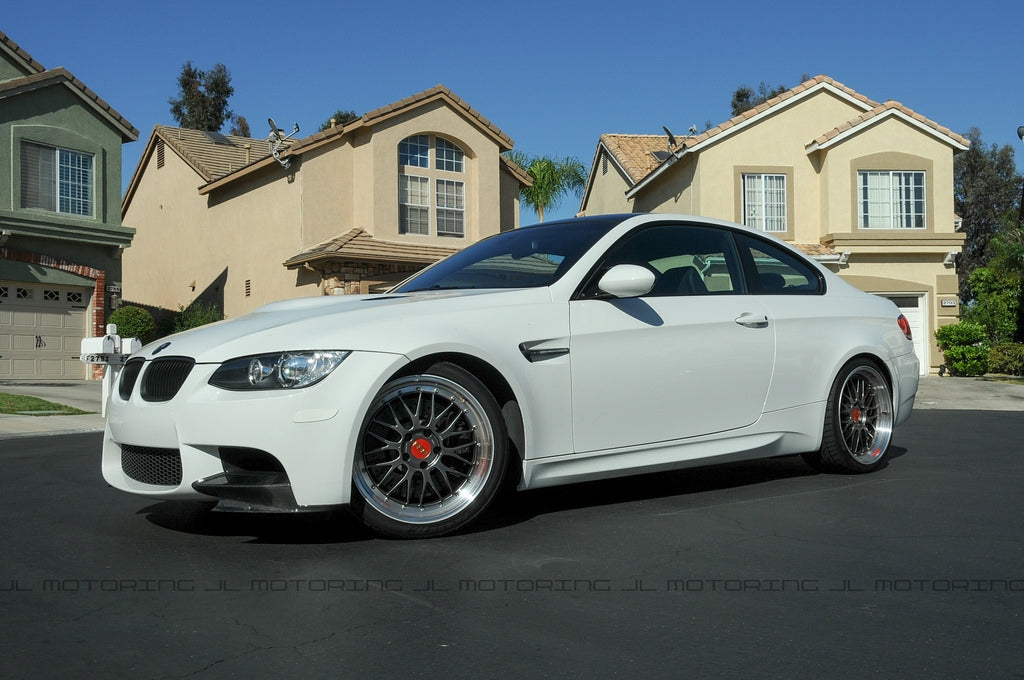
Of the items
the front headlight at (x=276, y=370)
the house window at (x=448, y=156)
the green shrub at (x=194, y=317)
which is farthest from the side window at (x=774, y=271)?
the green shrub at (x=194, y=317)

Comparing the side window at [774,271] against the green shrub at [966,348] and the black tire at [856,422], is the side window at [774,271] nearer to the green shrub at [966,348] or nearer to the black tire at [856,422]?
the black tire at [856,422]

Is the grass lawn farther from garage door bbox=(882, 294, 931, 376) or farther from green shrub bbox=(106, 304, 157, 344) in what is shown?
garage door bbox=(882, 294, 931, 376)

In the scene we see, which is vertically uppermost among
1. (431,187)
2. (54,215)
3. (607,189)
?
(607,189)

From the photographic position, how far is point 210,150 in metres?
34.4

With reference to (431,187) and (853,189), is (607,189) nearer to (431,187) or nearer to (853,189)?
(853,189)

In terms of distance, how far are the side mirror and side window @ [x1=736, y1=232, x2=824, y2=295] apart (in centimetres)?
123

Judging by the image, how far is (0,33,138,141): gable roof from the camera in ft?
76.8

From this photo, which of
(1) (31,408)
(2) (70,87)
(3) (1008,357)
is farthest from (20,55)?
(3) (1008,357)

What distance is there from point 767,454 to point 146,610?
3764 mm

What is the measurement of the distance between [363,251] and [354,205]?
211cm

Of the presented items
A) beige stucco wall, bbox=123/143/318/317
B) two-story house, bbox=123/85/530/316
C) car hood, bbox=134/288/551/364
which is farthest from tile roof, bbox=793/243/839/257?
car hood, bbox=134/288/551/364

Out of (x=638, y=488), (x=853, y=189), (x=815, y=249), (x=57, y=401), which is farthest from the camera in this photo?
(x=853, y=189)

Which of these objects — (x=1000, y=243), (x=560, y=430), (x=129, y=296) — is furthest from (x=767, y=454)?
(x=129, y=296)

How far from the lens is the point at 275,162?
26.1 metres
